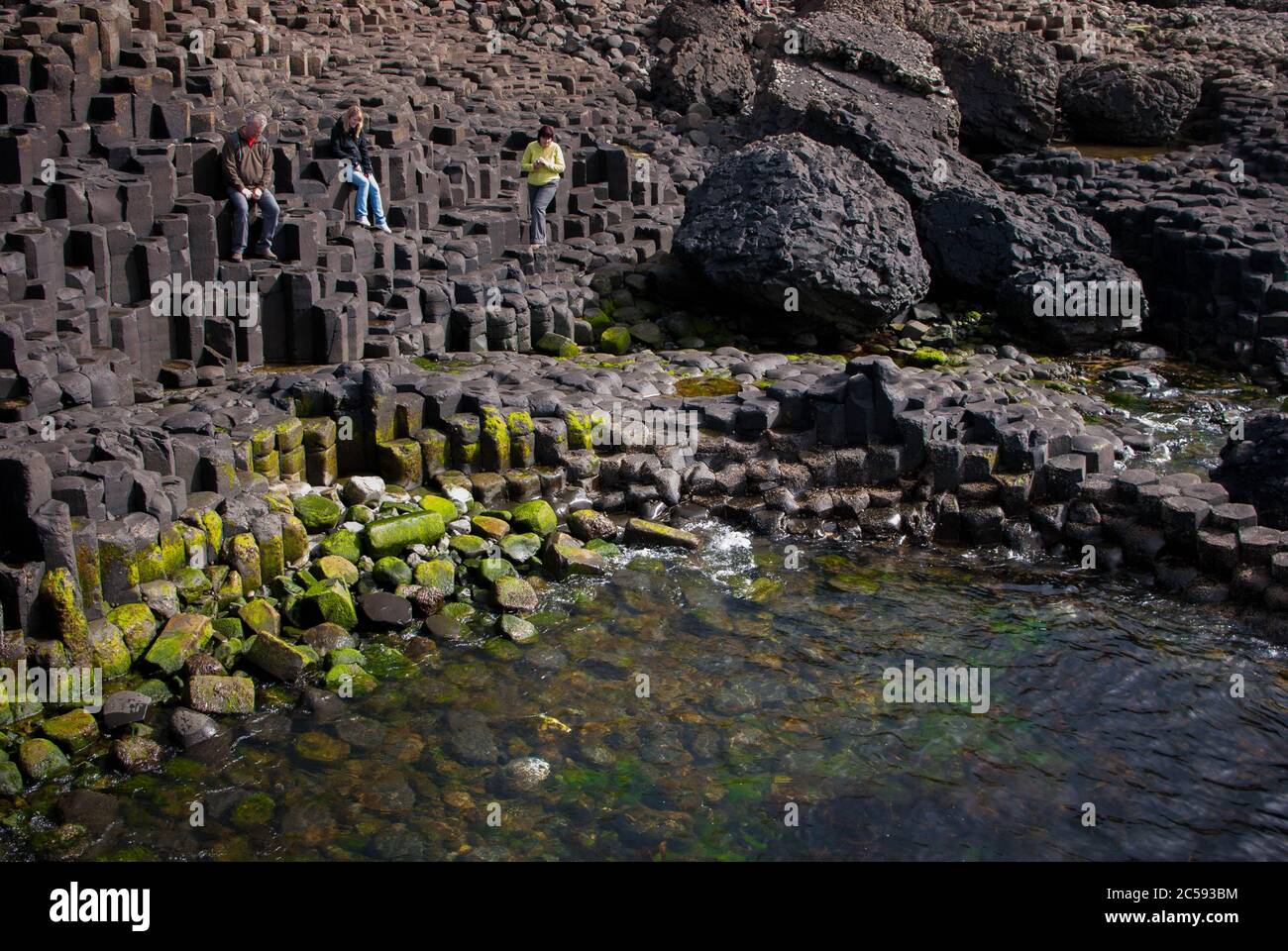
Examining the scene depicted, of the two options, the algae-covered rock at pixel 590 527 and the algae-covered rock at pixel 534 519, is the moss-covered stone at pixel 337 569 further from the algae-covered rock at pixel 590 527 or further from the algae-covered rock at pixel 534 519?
the algae-covered rock at pixel 590 527

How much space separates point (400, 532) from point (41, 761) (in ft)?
14.4

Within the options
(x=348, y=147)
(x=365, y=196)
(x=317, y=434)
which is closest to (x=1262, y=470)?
(x=317, y=434)

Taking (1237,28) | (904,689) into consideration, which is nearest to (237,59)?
(904,689)

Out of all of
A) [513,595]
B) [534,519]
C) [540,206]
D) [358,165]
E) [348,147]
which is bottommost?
[513,595]

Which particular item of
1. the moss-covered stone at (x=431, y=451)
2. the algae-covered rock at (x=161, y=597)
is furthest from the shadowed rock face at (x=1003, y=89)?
the algae-covered rock at (x=161, y=597)

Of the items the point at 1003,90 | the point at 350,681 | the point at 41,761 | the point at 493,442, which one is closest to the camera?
the point at 41,761

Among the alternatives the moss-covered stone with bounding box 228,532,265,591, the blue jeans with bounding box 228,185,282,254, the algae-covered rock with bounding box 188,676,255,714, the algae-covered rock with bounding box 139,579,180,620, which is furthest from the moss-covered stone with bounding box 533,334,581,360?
the algae-covered rock with bounding box 188,676,255,714

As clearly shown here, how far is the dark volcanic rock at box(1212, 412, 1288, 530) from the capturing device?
49.7 feet

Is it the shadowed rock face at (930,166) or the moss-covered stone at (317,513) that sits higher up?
the shadowed rock face at (930,166)

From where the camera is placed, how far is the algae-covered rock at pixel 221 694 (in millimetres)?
11680

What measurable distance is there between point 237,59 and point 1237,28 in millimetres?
26600

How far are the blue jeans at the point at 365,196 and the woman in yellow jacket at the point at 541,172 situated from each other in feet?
9.67

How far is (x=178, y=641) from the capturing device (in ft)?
39.7

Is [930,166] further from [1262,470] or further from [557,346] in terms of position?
[1262,470]
